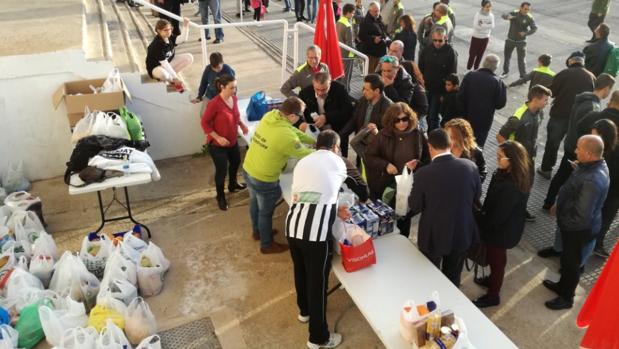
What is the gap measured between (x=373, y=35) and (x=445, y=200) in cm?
594

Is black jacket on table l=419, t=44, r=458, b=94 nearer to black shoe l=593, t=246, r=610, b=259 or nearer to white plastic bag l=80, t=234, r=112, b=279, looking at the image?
black shoe l=593, t=246, r=610, b=259

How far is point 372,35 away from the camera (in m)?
9.20

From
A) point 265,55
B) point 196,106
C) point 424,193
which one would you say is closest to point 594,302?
point 424,193

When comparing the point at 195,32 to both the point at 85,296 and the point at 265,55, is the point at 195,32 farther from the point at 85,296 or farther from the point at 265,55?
the point at 85,296

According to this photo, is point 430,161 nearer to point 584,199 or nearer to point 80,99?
point 584,199

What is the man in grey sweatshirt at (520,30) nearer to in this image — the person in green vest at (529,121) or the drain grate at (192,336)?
the person in green vest at (529,121)

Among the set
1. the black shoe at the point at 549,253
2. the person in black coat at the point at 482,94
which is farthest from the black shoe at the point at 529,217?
the person in black coat at the point at 482,94

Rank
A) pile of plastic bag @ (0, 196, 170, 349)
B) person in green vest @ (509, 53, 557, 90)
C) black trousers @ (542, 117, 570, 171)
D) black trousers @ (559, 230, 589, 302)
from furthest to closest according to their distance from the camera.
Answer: person in green vest @ (509, 53, 557, 90), black trousers @ (542, 117, 570, 171), black trousers @ (559, 230, 589, 302), pile of plastic bag @ (0, 196, 170, 349)

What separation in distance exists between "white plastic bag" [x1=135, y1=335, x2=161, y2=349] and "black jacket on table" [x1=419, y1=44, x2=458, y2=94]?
5337 millimetres

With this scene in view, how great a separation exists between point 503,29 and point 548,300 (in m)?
10.6

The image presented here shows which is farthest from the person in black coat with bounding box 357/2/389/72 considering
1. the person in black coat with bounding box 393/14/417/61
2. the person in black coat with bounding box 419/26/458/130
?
the person in black coat with bounding box 419/26/458/130

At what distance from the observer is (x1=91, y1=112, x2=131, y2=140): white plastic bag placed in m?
5.72

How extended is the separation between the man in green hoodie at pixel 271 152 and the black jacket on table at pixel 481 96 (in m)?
2.52

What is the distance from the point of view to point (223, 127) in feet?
19.2
